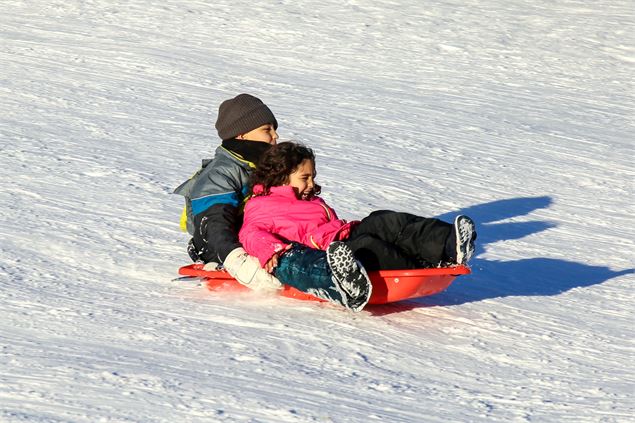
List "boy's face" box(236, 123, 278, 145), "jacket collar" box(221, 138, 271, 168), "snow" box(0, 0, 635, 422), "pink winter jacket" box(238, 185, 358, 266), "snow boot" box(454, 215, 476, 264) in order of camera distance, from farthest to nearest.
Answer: "boy's face" box(236, 123, 278, 145), "jacket collar" box(221, 138, 271, 168), "pink winter jacket" box(238, 185, 358, 266), "snow boot" box(454, 215, 476, 264), "snow" box(0, 0, 635, 422)

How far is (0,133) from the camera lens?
7195 millimetres

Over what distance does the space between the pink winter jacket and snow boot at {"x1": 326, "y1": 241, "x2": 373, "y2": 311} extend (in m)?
0.45

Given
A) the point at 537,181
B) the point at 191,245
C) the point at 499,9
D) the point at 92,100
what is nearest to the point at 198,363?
the point at 191,245

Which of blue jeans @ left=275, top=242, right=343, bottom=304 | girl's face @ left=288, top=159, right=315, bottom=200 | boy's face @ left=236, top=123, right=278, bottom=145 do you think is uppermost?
boy's face @ left=236, top=123, right=278, bottom=145

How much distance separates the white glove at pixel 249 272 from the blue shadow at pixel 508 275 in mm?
425

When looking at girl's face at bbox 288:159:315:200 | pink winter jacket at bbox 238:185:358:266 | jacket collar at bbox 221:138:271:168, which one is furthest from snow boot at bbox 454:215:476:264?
Result: jacket collar at bbox 221:138:271:168

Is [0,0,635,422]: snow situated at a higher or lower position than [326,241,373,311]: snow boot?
lower

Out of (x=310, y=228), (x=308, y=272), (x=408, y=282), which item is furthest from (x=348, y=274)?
(x=310, y=228)

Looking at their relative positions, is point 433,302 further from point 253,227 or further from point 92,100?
point 92,100

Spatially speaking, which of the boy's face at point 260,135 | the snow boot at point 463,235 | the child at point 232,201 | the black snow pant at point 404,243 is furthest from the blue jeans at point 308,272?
the boy's face at point 260,135

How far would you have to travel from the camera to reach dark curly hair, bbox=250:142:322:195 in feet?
14.7

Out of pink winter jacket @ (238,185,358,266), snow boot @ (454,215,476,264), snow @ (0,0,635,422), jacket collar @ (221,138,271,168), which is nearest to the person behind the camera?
snow @ (0,0,635,422)

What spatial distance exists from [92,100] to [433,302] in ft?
15.4

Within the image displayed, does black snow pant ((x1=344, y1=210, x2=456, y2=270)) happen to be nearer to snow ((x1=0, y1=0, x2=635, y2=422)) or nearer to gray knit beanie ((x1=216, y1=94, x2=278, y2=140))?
snow ((x1=0, y1=0, x2=635, y2=422))
